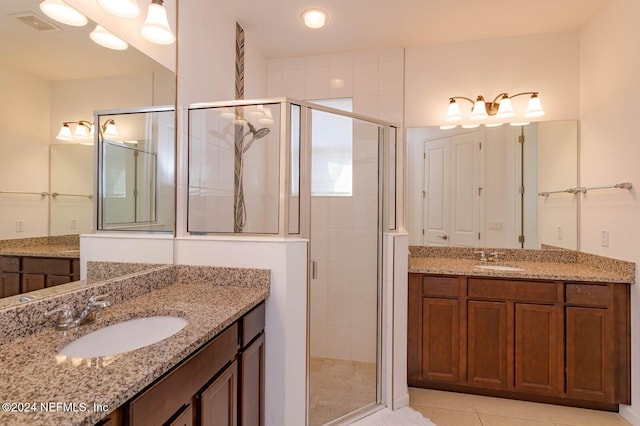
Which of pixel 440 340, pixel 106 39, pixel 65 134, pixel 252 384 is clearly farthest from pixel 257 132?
pixel 440 340

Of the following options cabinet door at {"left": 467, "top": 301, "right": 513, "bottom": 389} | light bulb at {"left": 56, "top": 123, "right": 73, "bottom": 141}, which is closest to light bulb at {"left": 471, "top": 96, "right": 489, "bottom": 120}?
cabinet door at {"left": 467, "top": 301, "right": 513, "bottom": 389}

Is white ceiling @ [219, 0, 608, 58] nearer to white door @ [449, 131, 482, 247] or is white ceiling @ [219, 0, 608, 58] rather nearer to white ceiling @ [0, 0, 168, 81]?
white door @ [449, 131, 482, 247]

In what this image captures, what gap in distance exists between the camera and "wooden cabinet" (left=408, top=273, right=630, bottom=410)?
6.56 feet

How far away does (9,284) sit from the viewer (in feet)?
3.31

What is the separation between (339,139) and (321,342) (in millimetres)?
1344

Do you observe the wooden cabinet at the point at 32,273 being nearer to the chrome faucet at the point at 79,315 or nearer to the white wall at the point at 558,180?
the chrome faucet at the point at 79,315

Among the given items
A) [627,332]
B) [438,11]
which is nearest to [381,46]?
[438,11]

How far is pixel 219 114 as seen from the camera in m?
1.87

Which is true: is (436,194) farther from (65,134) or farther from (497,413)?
(65,134)

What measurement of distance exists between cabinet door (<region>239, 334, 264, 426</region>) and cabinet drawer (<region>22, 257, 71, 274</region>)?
0.79m

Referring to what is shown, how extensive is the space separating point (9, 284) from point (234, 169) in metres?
1.21

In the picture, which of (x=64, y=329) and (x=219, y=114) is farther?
(x=219, y=114)

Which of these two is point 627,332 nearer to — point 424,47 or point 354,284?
point 354,284

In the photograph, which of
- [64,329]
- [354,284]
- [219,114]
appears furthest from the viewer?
[354,284]
